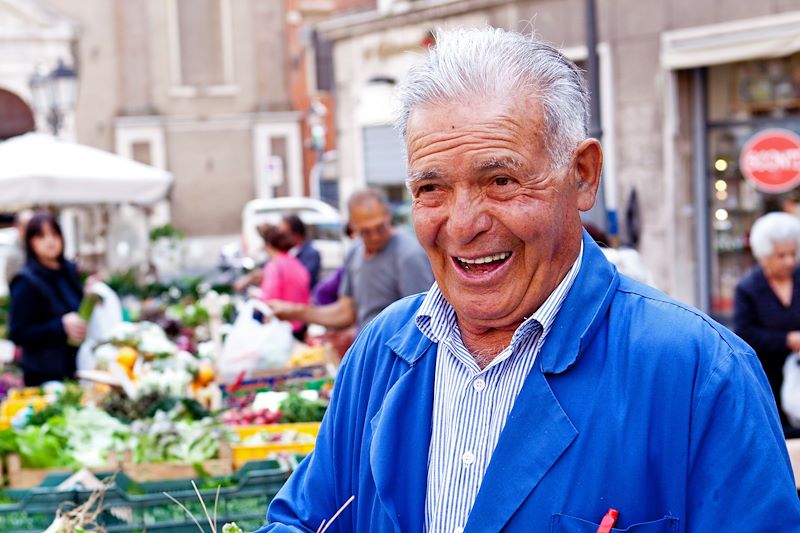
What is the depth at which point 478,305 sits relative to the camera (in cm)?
189

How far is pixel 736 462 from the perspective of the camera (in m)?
1.65

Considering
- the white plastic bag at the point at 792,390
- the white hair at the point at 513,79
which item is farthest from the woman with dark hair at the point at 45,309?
the white hair at the point at 513,79

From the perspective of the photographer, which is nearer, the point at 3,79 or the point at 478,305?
the point at 478,305

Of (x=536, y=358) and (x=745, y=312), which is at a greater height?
(x=536, y=358)

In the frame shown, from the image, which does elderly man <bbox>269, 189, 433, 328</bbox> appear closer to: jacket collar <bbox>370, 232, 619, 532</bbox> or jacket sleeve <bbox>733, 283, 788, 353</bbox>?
jacket sleeve <bbox>733, 283, 788, 353</bbox>

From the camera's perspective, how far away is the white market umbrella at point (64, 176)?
995cm

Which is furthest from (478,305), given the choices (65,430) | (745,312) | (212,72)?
(212,72)

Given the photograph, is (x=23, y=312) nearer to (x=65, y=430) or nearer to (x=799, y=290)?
(x=65, y=430)

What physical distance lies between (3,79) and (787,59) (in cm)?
2124

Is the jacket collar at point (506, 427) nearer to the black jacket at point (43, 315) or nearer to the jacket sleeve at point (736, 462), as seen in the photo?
the jacket sleeve at point (736, 462)

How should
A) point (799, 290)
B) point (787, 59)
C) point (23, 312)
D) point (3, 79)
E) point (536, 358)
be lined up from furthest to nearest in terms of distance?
point (3, 79) < point (787, 59) < point (23, 312) < point (799, 290) < point (536, 358)

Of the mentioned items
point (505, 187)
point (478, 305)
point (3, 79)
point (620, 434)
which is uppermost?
point (3, 79)

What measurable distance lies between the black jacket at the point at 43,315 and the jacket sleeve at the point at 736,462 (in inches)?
237

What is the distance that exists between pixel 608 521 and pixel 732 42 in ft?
31.5
